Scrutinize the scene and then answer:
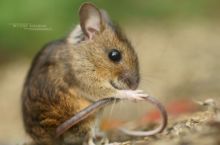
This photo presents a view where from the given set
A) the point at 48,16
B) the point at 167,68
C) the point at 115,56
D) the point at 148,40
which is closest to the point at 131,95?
the point at 115,56

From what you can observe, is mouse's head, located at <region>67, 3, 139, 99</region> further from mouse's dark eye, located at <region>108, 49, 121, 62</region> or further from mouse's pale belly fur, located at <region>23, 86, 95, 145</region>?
mouse's pale belly fur, located at <region>23, 86, 95, 145</region>

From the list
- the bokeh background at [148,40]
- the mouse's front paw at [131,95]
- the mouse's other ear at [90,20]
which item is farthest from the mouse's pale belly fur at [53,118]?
the bokeh background at [148,40]

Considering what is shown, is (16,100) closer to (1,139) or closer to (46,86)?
(1,139)

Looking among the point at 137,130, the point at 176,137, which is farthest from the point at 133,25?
the point at 176,137

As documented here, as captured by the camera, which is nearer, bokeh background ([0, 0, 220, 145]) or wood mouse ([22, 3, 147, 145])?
wood mouse ([22, 3, 147, 145])

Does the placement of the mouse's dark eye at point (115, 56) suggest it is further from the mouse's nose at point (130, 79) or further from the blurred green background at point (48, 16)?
the blurred green background at point (48, 16)

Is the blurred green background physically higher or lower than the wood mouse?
higher

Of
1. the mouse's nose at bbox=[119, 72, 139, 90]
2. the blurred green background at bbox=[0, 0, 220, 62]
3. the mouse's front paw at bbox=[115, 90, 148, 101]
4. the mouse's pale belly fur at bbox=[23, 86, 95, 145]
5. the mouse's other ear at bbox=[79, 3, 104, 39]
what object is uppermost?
the blurred green background at bbox=[0, 0, 220, 62]

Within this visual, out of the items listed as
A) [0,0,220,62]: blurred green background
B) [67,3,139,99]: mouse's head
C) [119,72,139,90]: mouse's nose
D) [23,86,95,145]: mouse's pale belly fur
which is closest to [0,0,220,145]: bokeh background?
[0,0,220,62]: blurred green background

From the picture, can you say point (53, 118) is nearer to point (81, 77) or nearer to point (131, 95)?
point (81, 77)
